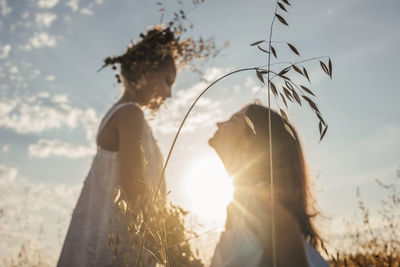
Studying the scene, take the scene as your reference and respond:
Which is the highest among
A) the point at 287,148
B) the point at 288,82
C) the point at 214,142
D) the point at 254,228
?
the point at 214,142

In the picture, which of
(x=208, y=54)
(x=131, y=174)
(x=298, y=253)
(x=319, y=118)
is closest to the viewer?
(x=319, y=118)

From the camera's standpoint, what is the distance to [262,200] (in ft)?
7.02

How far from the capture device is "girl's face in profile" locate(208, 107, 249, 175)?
268 cm

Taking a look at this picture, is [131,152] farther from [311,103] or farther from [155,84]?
[311,103]

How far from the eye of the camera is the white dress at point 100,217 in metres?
2.03

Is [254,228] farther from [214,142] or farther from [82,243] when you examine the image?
[82,243]

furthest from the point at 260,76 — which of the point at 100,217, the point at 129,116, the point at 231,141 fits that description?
the point at 231,141

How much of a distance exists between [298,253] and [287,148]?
963 mm

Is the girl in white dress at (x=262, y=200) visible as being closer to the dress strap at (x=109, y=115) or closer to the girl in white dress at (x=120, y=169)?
the girl in white dress at (x=120, y=169)

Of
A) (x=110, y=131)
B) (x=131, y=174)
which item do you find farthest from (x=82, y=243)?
(x=110, y=131)

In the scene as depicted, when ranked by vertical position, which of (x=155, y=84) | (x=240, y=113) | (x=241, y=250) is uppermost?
(x=155, y=84)

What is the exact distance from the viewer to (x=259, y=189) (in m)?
2.21

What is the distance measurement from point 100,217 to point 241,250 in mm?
1117

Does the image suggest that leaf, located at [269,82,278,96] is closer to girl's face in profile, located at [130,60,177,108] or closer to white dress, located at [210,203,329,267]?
white dress, located at [210,203,329,267]
